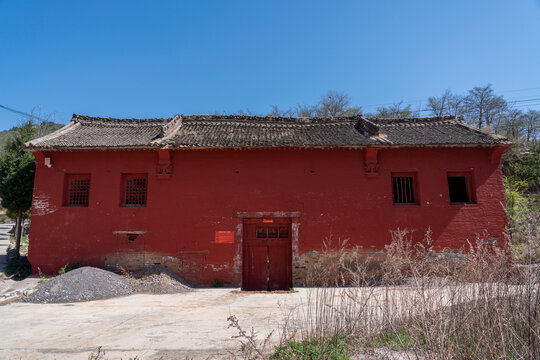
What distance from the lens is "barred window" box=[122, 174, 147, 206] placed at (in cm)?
988

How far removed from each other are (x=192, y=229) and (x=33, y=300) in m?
4.16

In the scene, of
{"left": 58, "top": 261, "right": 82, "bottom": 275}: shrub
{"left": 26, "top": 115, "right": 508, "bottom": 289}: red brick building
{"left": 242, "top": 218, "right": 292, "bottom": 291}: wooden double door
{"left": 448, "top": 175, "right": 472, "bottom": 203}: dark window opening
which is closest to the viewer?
{"left": 58, "top": 261, "right": 82, "bottom": 275}: shrub

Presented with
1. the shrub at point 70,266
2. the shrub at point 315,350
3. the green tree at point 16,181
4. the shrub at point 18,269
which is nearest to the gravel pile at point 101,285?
the shrub at point 70,266

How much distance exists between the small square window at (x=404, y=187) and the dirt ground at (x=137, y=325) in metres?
4.79

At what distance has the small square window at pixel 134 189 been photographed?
9.88 metres

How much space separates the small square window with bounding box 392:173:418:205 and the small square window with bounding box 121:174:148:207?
8208 millimetres

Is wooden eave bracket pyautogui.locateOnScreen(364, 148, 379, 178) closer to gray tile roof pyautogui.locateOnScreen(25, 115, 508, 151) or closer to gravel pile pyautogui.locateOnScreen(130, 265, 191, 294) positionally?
gray tile roof pyautogui.locateOnScreen(25, 115, 508, 151)

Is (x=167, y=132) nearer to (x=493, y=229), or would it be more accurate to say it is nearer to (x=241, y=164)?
(x=241, y=164)

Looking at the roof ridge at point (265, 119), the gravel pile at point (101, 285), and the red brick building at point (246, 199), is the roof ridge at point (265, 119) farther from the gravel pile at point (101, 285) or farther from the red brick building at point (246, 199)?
the gravel pile at point (101, 285)

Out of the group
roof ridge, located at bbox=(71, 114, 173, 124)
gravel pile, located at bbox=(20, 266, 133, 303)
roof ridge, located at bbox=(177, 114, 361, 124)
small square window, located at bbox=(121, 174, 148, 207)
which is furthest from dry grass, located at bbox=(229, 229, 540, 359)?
roof ridge, located at bbox=(71, 114, 173, 124)

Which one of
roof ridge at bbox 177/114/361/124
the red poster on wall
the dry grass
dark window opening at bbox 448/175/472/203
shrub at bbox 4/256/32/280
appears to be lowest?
shrub at bbox 4/256/32/280

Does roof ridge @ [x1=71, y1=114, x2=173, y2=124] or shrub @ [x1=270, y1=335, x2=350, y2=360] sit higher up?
roof ridge @ [x1=71, y1=114, x2=173, y2=124]

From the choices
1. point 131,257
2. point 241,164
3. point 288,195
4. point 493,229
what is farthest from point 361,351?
point 493,229

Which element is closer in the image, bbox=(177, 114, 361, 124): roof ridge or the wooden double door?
the wooden double door
